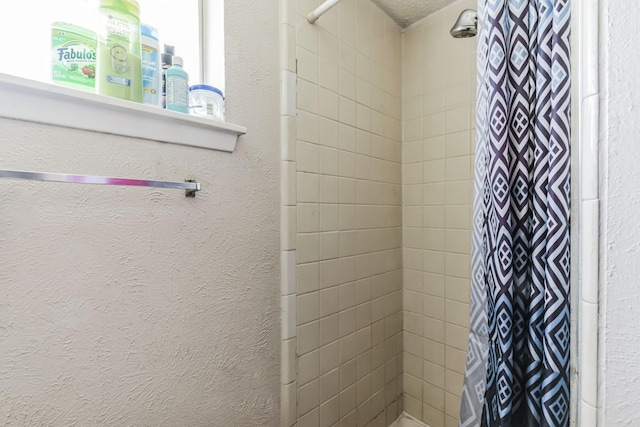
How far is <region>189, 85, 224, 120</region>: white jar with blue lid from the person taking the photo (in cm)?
85

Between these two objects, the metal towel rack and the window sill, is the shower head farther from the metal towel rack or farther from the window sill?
the metal towel rack

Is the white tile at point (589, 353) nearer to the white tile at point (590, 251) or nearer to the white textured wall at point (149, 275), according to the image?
the white tile at point (590, 251)

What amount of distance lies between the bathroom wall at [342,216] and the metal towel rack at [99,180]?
0.35 m

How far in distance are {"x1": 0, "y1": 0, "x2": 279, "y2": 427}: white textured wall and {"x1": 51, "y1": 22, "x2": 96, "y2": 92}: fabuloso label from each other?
13cm

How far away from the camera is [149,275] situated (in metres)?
0.75

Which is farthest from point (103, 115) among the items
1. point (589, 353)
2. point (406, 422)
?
point (406, 422)

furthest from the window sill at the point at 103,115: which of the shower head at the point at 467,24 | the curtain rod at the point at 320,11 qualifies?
the shower head at the point at 467,24

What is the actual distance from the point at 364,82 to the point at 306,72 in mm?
369

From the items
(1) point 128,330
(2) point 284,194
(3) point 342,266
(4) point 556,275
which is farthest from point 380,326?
(1) point 128,330

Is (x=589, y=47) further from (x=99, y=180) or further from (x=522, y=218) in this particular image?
(x=99, y=180)

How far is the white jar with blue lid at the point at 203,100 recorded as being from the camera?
0.85 meters

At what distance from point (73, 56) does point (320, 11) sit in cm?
76

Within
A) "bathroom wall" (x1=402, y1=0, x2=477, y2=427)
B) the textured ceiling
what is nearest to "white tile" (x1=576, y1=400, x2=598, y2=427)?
"bathroom wall" (x1=402, y1=0, x2=477, y2=427)

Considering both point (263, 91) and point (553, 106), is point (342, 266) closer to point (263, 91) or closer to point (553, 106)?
point (263, 91)
